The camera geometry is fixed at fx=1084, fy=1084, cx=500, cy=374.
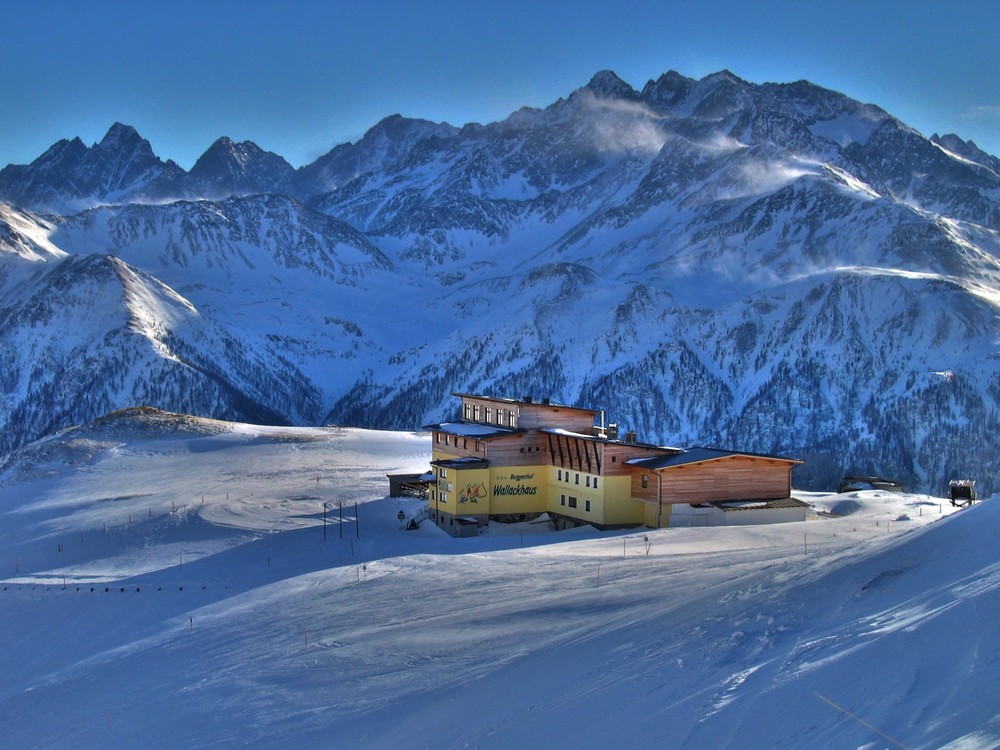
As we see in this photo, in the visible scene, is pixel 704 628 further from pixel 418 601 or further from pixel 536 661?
pixel 418 601

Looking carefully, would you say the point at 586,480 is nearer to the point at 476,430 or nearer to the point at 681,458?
the point at 681,458

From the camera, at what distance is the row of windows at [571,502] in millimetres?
A: 65650

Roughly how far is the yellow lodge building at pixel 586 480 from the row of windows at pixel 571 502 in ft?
0.20

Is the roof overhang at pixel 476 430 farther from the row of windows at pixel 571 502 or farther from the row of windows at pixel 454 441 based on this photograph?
the row of windows at pixel 571 502

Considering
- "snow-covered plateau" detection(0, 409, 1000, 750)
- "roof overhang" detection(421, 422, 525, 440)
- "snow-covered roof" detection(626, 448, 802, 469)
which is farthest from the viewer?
"roof overhang" detection(421, 422, 525, 440)

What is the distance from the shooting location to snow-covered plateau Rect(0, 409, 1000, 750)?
22266 millimetres

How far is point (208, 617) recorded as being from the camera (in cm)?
3831

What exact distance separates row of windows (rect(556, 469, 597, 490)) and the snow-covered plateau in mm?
5367

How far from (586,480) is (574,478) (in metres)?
1.30

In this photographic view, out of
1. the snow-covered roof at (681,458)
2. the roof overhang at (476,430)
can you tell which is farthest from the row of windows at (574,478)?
the roof overhang at (476,430)

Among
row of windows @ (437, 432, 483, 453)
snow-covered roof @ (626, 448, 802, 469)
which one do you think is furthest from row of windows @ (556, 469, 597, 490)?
row of windows @ (437, 432, 483, 453)

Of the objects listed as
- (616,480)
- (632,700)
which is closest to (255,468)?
(616,480)

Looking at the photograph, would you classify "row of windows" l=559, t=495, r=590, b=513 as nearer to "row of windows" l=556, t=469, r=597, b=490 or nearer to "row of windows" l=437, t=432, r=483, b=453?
"row of windows" l=556, t=469, r=597, b=490

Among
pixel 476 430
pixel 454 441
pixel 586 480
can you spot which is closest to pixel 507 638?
pixel 586 480
